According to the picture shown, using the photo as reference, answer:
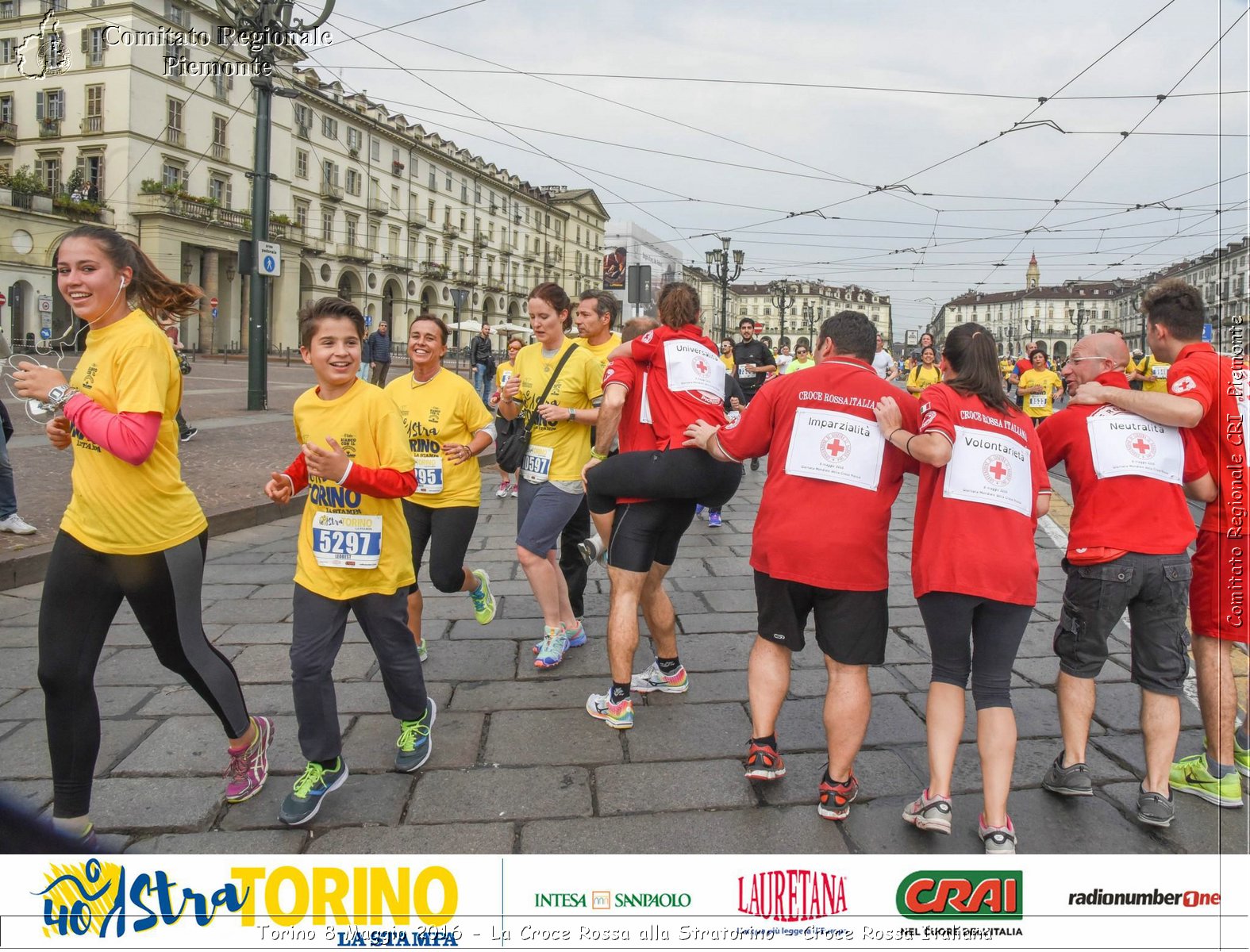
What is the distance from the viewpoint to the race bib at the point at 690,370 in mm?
3588

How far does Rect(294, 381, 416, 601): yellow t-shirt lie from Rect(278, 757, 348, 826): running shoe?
1.80 ft

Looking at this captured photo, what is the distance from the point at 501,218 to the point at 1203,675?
71.8 meters

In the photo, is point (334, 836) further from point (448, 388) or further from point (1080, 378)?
point (1080, 378)

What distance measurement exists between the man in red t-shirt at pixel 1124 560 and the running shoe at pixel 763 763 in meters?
0.92

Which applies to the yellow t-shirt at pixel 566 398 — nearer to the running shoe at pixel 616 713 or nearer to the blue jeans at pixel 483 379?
the running shoe at pixel 616 713

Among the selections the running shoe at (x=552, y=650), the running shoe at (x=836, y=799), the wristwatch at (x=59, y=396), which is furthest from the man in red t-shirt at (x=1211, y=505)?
the wristwatch at (x=59, y=396)

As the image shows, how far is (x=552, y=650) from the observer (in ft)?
13.9

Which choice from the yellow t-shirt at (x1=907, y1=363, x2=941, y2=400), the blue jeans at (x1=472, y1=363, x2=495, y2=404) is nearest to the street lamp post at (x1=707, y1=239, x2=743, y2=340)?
the blue jeans at (x1=472, y1=363, x2=495, y2=404)

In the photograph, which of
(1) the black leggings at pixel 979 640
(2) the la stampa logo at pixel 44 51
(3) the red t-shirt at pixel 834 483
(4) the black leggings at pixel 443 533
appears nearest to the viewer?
(1) the black leggings at pixel 979 640

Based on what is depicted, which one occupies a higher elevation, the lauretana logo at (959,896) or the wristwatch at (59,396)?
the wristwatch at (59,396)

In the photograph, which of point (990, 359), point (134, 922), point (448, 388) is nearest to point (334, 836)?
point (134, 922)

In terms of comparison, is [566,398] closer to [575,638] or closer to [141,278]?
[575,638]

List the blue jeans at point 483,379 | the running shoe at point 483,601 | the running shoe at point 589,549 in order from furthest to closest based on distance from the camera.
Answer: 1. the blue jeans at point 483,379
2. the running shoe at point 589,549
3. the running shoe at point 483,601

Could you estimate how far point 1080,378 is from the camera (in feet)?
9.88
